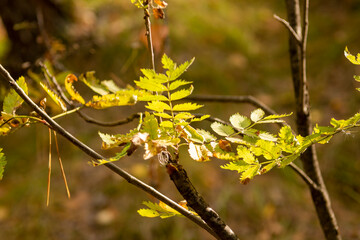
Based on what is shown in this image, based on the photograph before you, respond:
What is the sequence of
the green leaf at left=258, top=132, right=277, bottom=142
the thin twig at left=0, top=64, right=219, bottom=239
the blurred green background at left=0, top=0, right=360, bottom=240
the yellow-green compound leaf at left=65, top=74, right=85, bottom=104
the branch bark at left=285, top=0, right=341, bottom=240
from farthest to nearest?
1. the blurred green background at left=0, top=0, right=360, bottom=240
2. the branch bark at left=285, top=0, right=341, bottom=240
3. the yellow-green compound leaf at left=65, top=74, right=85, bottom=104
4. the green leaf at left=258, top=132, right=277, bottom=142
5. the thin twig at left=0, top=64, right=219, bottom=239

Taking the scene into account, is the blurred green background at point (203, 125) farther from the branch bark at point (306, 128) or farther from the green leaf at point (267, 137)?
the green leaf at point (267, 137)

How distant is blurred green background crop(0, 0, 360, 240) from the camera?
2.78 metres

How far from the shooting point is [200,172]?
Result: 10.1 feet

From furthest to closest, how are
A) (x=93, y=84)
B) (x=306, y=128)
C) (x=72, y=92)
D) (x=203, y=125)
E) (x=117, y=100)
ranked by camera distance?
(x=203, y=125), (x=306, y=128), (x=93, y=84), (x=72, y=92), (x=117, y=100)

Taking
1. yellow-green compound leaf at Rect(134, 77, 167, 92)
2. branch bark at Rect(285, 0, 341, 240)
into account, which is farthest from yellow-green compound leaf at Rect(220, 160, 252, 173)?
branch bark at Rect(285, 0, 341, 240)

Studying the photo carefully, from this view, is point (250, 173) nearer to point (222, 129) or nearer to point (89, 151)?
point (222, 129)

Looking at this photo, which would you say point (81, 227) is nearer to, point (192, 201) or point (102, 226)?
point (102, 226)

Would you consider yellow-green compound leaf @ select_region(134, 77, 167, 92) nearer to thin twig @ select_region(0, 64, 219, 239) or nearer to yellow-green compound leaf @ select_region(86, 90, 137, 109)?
yellow-green compound leaf @ select_region(86, 90, 137, 109)

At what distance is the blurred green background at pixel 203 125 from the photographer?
278 centimetres

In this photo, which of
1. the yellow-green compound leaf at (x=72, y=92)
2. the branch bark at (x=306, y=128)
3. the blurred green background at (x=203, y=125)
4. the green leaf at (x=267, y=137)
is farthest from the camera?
the blurred green background at (x=203, y=125)

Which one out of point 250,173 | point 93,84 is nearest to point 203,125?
point 93,84

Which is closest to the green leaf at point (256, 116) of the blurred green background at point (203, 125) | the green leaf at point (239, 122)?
the green leaf at point (239, 122)

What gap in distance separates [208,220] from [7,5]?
3508 mm

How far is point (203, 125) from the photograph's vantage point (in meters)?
3.43
